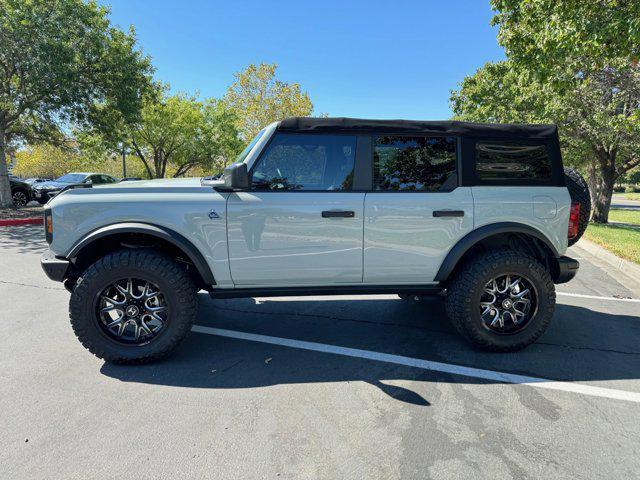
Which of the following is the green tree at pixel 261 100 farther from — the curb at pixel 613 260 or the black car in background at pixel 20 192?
the curb at pixel 613 260

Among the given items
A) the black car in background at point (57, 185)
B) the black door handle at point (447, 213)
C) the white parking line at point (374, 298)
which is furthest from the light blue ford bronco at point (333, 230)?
the black car in background at point (57, 185)

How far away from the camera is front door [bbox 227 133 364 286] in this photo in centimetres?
314

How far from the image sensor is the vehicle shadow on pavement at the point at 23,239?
8062 mm

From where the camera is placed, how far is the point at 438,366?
10.5ft

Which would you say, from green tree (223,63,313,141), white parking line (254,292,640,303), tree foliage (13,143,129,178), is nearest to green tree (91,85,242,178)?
green tree (223,63,313,141)

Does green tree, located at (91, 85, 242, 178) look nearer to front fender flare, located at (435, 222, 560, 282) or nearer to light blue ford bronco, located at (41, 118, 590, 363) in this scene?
light blue ford bronco, located at (41, 118, 590, 363)

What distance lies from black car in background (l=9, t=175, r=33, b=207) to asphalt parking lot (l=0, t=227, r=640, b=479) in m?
15.9

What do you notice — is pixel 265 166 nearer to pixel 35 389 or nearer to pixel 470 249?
pixel 470 249

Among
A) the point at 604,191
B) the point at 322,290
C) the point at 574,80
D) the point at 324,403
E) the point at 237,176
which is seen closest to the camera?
the point at 324,403

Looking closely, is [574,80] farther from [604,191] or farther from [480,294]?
[604,191]

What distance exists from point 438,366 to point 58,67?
14.1 metres

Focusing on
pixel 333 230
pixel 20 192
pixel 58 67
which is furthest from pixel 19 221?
pixel 333 230

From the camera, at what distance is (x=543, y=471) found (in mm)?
2082

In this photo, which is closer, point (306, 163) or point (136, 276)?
point (136, 276)
